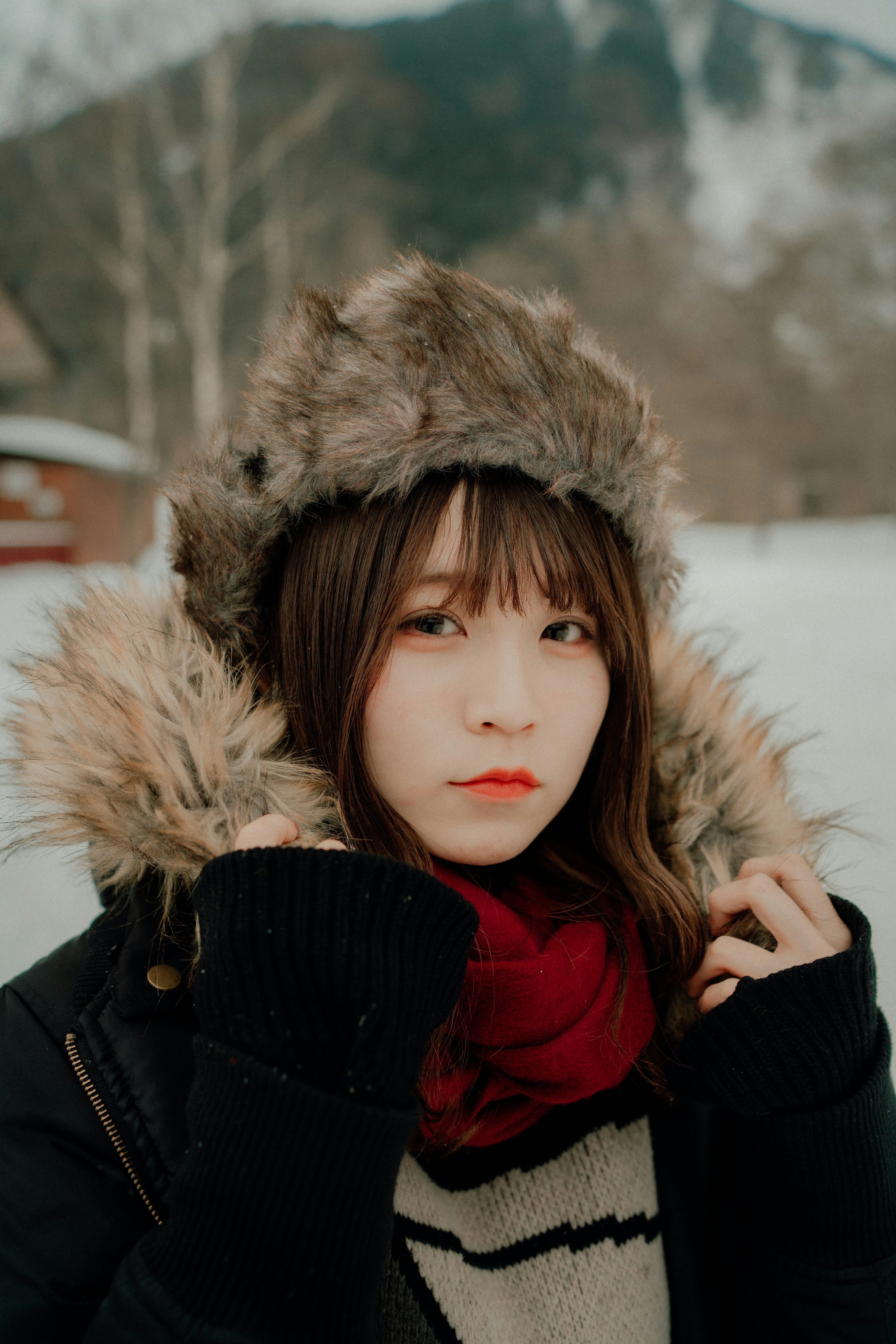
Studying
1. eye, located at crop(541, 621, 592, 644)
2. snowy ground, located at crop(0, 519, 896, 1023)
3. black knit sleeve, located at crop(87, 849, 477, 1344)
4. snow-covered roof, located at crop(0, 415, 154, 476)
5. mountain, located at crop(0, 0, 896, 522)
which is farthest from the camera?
mountain, located at crop(0, 0, 896, 522)

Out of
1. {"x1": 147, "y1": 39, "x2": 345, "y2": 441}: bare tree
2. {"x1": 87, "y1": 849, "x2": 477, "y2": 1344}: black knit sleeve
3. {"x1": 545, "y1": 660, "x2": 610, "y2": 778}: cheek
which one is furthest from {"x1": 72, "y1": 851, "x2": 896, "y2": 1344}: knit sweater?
{"x1": 147, "y1": 39, "x2": 345, "y2": 441}: bare tree

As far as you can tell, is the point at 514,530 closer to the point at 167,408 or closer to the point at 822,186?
the point at 167,408

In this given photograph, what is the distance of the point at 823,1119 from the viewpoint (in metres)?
0.87

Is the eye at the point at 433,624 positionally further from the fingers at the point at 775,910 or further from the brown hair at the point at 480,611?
the fingers at the point at 775,910

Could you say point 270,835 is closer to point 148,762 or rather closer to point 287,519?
point 148,762

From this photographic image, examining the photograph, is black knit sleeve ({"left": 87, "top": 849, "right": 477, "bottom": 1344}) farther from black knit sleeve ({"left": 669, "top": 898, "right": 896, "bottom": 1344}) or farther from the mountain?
the mountain

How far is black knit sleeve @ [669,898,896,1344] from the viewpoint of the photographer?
2.86 feet

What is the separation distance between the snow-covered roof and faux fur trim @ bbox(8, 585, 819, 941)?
490 centimetres

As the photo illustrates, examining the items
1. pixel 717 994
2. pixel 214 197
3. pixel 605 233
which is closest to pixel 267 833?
pixel 717 994

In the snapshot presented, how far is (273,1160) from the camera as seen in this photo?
671 millimetres

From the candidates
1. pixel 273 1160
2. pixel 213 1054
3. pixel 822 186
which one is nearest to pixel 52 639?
pixel 213 1054

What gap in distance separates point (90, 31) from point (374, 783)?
10.3 metres

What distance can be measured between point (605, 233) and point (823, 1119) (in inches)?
600

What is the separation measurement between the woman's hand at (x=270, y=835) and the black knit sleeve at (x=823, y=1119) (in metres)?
0.53
